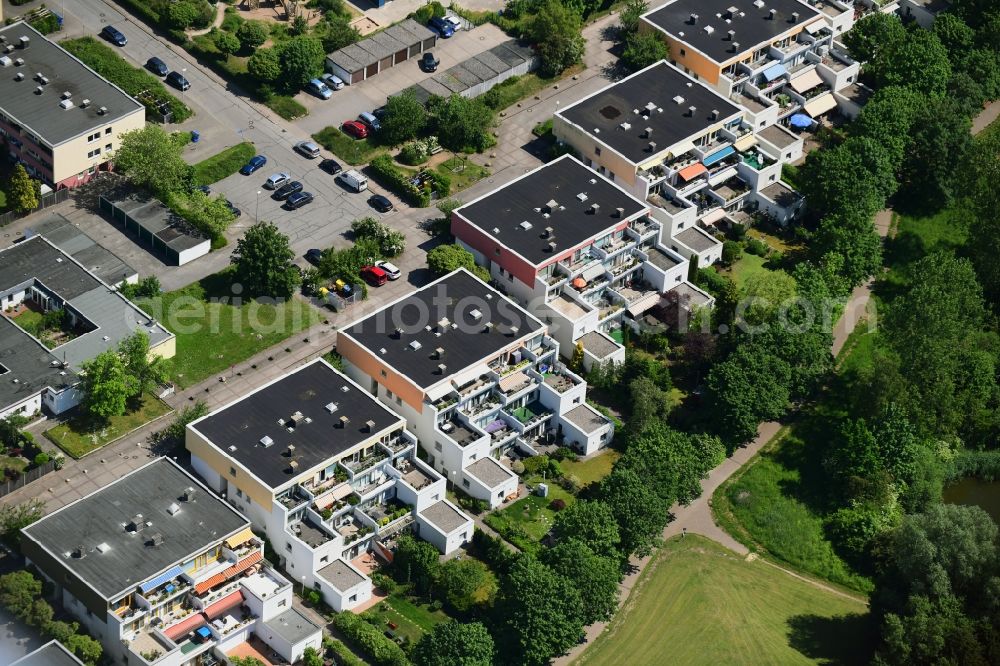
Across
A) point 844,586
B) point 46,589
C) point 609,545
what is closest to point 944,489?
point 844,586

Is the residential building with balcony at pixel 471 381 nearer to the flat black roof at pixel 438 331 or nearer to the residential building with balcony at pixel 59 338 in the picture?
the flat black roof at pixel 438 331

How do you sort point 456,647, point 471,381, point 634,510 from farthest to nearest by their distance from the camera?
point 471,381
point 634,510
point 456,647

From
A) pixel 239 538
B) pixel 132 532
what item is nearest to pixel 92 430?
pixel 132 532

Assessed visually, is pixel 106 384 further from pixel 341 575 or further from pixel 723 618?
pixel 723 618

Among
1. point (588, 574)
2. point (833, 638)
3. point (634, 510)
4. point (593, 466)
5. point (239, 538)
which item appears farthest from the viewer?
point (593, 466)

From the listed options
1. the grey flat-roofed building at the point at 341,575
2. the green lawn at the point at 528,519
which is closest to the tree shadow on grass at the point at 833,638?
the green lawn at the point at 528,519
